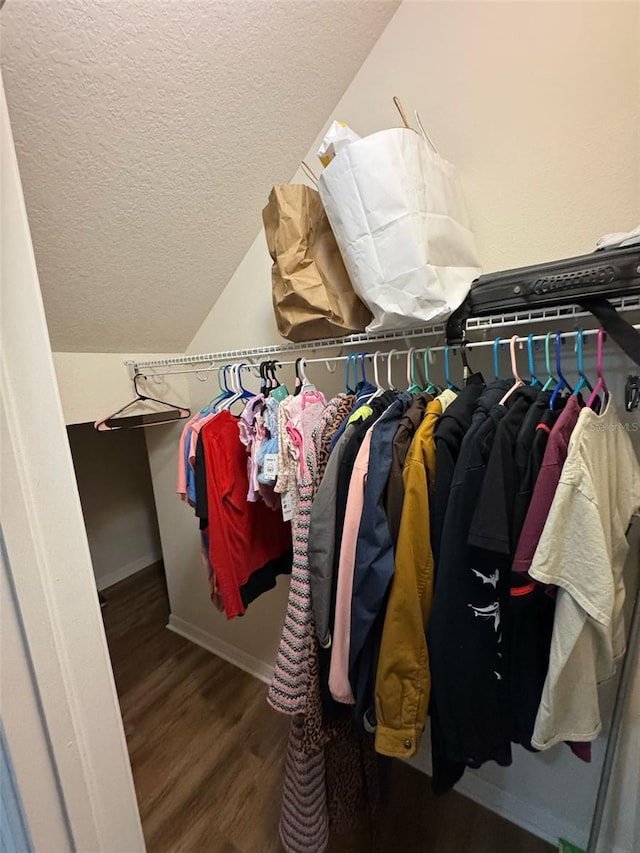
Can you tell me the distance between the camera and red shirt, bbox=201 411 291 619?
1090mm

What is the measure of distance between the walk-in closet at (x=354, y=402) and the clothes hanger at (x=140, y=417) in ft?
0.21

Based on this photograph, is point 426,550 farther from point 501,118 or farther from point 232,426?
point 501,118

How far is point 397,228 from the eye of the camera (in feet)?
2.51

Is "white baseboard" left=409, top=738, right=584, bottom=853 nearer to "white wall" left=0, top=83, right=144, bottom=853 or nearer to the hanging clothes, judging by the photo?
the hanging clothes

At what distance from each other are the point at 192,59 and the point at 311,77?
391 mm

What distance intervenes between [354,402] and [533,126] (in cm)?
86

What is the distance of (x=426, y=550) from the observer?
2.25 feet

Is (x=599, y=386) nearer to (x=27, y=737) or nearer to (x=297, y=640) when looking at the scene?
(x=297, y=640)

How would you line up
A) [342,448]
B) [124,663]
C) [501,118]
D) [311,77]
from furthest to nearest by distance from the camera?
[124,663]
[311,77]
[501,118]
[342,448]

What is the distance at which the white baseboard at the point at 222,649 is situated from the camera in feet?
5.85

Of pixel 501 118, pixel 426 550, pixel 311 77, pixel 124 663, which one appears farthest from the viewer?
pixel 124 663

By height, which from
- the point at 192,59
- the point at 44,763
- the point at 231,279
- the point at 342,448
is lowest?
the point at 44,763

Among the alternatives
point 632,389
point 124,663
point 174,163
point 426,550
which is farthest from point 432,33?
point 124,663

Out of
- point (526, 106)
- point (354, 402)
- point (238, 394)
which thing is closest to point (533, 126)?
point (526, 106)
